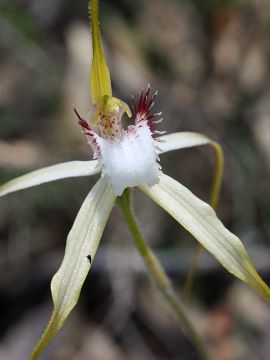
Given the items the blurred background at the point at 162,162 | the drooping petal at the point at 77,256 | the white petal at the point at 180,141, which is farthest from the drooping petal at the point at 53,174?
the blurred background at the point at 162,162

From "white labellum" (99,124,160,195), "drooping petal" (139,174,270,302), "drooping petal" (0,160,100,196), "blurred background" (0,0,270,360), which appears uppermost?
"blurred background" (0,0,270,360)

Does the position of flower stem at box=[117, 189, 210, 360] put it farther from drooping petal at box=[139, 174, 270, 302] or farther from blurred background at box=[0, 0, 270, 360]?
blurred background at box=[0, 0, 270, 360]

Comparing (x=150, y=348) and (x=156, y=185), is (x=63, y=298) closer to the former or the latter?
(x=156, y=185)

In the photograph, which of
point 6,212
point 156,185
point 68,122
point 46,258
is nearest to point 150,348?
point 46,258

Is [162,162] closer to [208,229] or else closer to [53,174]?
[53,174]

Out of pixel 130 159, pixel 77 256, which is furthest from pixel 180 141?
pixel 77 256

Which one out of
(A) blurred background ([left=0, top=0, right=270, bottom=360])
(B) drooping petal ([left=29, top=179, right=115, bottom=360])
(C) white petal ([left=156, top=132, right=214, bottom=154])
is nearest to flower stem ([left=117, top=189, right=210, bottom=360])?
(B) drooping petal ([left=29, top=179, right=115, bottom=360])
